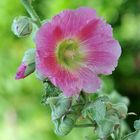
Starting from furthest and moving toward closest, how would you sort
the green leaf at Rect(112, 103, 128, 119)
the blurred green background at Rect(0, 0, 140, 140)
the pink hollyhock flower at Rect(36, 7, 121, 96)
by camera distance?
the blurred green background at Rect(0, 0, 140, 140) → the green leaf at Rect(112, 103, 128, 119) → the pink hollyhock flower at Rect(36, 7, 121, 96)

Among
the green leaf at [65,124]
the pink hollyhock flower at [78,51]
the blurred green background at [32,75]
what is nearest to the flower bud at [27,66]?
the pink hollyhock flower at [78,51]

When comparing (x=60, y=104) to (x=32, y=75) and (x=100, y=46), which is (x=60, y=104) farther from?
(x=32, y=75)

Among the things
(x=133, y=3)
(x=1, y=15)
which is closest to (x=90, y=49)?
(x=1, y=15)

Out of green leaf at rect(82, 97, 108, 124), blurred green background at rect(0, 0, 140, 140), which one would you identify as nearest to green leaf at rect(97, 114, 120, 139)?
green leaf at rect(82, 97, 108, 124)

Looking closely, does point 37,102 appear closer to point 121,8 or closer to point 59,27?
point 121,8

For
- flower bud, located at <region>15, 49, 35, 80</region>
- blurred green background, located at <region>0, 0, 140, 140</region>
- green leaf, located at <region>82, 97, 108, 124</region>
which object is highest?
flower bud, located at <region>15, 49, 35, 80</region>

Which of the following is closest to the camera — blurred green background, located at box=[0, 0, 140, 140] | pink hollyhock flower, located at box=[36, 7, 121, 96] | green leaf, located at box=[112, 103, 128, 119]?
pink hollyhock flower, located at box=[36, 7, 121, 96]

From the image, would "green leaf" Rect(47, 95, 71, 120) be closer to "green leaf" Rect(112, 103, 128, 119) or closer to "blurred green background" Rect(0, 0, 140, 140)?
"green leaf" Rect(112, 103, 128, 119)
